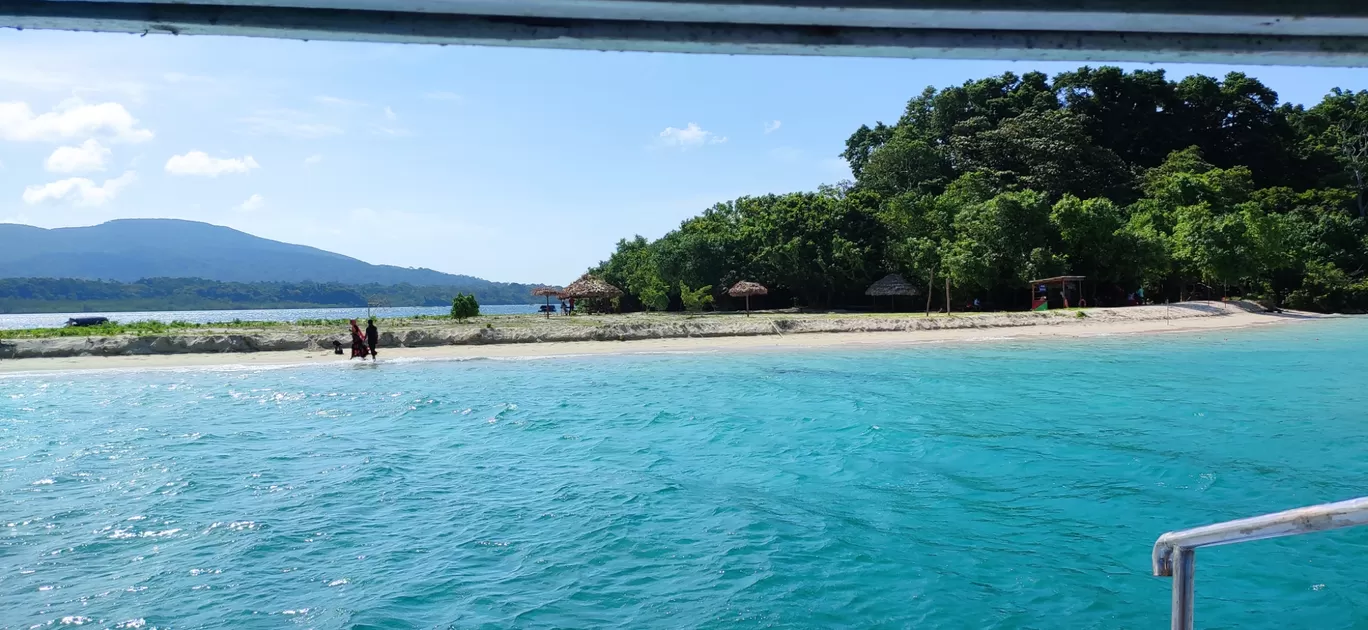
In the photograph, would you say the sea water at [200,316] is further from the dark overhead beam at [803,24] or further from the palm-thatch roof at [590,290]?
the dark overhead beam at [803,24]

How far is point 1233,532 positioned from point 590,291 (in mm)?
48794

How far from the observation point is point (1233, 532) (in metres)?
2.19

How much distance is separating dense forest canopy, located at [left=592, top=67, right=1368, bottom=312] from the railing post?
39229 mm

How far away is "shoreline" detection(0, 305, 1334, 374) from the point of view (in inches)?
1016

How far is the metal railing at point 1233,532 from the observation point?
182 cm

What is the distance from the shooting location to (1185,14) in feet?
12.8

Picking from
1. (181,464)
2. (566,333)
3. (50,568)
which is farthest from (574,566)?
(566,333)

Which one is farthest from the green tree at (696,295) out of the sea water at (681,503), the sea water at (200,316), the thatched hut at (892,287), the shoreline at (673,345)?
the sea water at (200,316)

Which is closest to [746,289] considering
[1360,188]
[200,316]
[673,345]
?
[673,345]

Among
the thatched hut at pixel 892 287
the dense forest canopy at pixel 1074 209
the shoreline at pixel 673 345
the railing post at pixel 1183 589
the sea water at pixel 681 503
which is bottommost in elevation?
the sea water at pixel 681 503

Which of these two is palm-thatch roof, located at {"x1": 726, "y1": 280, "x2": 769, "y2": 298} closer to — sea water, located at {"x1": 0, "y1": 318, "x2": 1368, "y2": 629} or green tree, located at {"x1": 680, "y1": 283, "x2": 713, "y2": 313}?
green tree, located at {"x1": 680, "y1": 283, "x2": 713, "y2": 313}

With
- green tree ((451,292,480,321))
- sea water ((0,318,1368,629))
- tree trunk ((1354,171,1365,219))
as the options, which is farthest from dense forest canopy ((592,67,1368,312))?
sea water ((0,318,1368,629))

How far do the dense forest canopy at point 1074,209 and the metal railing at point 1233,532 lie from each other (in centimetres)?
3923

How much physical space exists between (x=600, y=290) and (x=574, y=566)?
43.5 metres
